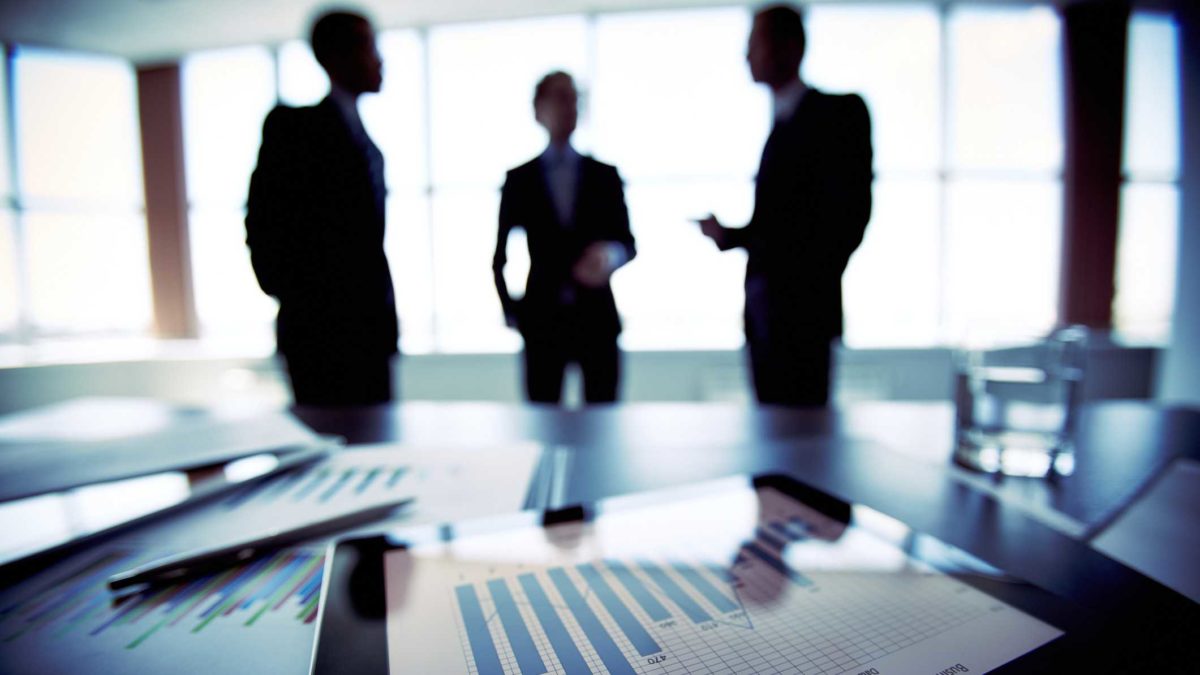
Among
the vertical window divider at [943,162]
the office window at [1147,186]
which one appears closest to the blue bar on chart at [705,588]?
the vertical window divider at [943,162]

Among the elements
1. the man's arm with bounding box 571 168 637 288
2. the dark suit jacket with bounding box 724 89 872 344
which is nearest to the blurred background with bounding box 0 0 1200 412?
the man's arm with bounding box 571 168 637 288

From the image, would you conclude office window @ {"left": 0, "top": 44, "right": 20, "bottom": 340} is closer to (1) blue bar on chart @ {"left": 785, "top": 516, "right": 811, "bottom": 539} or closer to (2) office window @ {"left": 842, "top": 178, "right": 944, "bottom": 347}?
(1) blue bar on chart @ {"left": 785, "top": 516, "right": 811, "bottom": 539}

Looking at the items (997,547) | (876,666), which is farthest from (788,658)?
(997,547)

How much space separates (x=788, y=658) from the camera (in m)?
0.21

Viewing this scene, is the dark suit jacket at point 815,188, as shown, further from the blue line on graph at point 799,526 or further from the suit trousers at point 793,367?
the blue line on graph at point 799,526

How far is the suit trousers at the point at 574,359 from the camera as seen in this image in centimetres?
165

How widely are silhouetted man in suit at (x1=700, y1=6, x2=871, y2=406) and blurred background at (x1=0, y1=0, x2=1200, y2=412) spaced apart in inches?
51.7

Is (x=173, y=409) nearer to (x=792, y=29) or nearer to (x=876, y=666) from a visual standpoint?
(x=876, y=666)

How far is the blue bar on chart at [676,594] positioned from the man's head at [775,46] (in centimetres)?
111

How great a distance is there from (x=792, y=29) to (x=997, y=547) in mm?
1151

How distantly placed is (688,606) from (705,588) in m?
0.02

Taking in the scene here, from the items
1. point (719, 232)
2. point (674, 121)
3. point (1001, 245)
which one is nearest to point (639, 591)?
point (719, 232)

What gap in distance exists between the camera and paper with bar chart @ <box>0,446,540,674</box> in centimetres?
24

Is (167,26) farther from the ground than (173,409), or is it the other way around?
(167,26)
